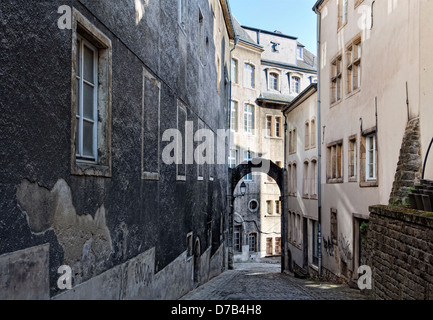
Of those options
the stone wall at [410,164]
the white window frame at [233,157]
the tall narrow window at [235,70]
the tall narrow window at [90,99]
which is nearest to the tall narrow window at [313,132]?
the stone wall at [410,164]

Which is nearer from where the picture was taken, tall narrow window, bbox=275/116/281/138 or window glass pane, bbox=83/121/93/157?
window glass pane, bbox=83/121/93/157

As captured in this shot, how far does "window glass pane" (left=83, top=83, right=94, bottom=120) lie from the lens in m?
5.86

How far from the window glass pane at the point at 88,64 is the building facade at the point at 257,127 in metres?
26.5

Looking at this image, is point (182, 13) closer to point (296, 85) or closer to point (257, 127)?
point (257, 127)

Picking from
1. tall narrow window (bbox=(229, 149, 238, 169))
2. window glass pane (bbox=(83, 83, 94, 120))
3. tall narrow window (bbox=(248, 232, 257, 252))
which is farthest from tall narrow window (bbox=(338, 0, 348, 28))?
tall narrow window (bbox=(248, 232, 257, 252))

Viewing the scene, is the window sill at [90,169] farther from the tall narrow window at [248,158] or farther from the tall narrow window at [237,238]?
the tall narrow window at [237,238]

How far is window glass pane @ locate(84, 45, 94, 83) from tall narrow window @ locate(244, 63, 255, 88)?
28.3 m

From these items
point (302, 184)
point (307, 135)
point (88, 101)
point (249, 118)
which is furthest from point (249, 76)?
point (88, 101)

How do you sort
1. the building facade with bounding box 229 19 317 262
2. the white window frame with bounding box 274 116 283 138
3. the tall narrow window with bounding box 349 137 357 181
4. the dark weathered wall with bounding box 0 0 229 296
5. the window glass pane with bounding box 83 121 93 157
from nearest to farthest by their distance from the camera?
the dark weathered wall with bounding box 0 0 229 296 → the window glass pane with bounding box 83 121 93 157 → the tall narrow window with bounding box 349 137 357 181 → the building facade with bounding box 229 19 317 262 → the white window frame with bounding box 274 116 283 138

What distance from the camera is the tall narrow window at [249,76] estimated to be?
34.2 meters

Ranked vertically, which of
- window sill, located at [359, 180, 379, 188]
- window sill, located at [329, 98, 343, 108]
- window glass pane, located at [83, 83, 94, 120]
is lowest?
window sill, located at [359, 180, 379, 188]

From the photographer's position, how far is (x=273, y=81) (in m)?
37.1

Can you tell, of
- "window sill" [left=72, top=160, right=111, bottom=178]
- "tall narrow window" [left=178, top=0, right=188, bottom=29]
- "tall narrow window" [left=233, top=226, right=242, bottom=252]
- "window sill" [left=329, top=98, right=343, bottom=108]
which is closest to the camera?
"window sill" [left=72, top=160, right=111, bottom=178]

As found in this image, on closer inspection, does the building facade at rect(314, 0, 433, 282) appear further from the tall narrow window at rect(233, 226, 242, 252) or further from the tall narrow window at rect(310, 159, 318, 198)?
the tall narrow window at rect(233, 226, 242, 252)
